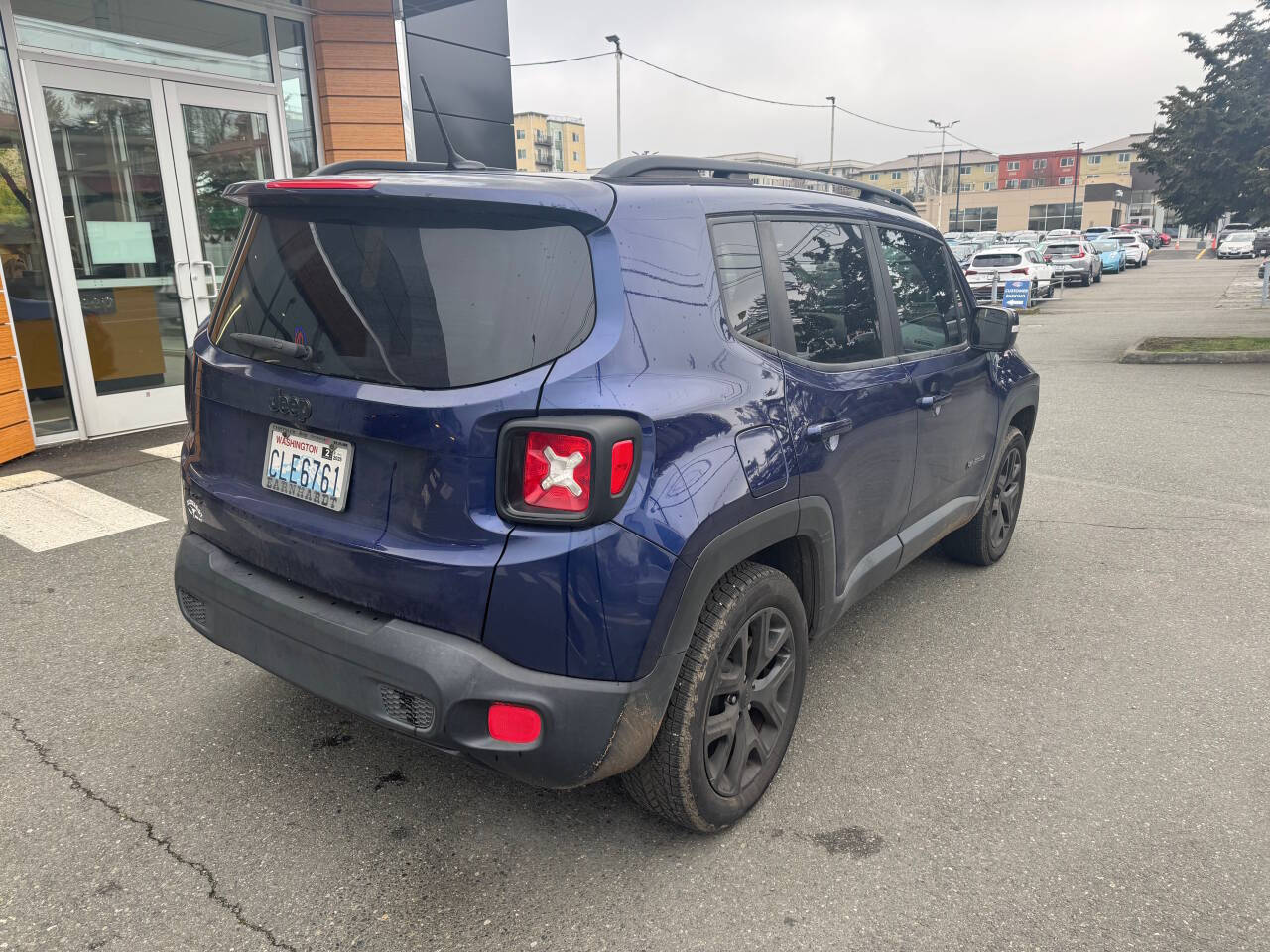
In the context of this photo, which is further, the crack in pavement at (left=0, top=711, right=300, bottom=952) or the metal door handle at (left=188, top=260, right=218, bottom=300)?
the metal door handle at (left=188, top=260, right=218, bottom=300)

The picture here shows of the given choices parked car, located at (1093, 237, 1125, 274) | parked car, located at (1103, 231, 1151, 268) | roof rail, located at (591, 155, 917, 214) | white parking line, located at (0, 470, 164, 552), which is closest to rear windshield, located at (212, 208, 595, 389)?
roof rail, located at (591, 155, 917, 214)

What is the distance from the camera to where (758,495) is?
240cm

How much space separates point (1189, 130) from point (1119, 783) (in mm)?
13553

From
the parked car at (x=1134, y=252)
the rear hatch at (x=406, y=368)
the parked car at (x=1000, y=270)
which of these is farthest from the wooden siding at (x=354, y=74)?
the parked car at (x=1134, y=252)

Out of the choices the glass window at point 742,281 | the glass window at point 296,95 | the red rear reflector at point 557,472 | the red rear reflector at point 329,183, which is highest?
the glass window at point 296,95

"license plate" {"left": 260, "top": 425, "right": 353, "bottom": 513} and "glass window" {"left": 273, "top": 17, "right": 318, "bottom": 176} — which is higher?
"glass window" {"left": 273, "top": 17, "right": 318, "bottom": 176}

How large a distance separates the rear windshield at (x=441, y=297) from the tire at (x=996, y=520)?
9.56ft

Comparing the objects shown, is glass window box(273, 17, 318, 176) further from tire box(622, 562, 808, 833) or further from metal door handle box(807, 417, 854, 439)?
tire box(622, 562, 808, 833)

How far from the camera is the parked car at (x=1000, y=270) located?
71.3 ft

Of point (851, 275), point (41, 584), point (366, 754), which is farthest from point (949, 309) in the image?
point (41, 584)

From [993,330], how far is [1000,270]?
20.5 metres

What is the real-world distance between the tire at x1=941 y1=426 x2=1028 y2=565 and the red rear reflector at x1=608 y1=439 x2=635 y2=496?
2798 millimetres

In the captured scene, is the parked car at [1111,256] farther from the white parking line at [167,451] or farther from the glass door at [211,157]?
the white parking line at [167,451]

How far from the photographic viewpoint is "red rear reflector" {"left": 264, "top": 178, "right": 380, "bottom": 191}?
7.21 ft
